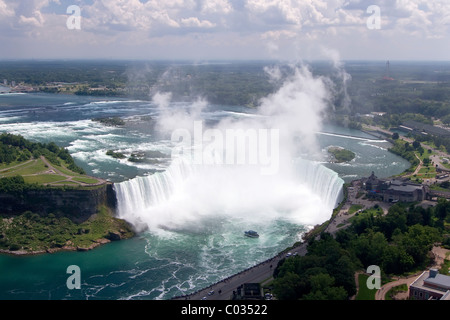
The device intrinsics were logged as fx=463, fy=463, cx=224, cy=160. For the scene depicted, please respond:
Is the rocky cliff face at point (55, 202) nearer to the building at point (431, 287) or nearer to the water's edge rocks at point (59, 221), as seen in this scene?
the water's edge rocks at point (59, 221)

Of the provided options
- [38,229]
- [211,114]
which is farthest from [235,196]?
[211,114]

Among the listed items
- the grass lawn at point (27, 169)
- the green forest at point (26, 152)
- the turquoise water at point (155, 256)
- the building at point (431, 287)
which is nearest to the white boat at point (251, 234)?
the turquoise water at point (155, 256)

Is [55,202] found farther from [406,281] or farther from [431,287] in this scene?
[431,287]

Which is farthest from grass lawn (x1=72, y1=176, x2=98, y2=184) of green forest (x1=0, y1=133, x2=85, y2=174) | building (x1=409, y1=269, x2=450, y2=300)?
building (x1=409, y1=269, x2=450, y2=300)

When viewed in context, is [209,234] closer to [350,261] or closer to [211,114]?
[350,261]

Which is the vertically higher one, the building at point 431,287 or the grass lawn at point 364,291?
the building at point 431,287
